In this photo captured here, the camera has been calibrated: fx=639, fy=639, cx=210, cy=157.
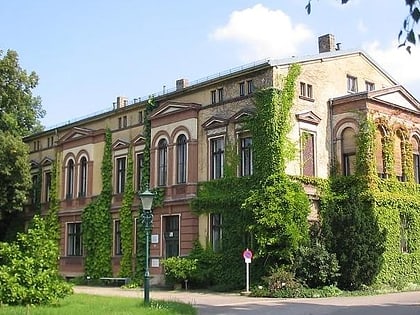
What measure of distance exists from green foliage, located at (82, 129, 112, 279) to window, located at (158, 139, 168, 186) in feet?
16.8

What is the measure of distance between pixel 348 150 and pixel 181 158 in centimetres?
892

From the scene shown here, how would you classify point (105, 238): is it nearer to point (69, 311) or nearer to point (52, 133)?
point (52, 133)

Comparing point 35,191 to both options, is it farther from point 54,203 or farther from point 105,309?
point 105,309

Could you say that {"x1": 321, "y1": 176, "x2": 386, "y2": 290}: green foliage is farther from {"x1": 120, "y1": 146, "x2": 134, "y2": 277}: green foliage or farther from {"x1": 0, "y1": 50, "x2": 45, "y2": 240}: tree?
{"x1": 0, "y1": 50, "x2": 45, "y2": 240}: tree

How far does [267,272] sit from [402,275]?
26.3 ft

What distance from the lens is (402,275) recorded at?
32.6m

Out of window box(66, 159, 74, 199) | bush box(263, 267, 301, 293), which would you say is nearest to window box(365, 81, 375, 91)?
bush box(263, 267, 301, 293)

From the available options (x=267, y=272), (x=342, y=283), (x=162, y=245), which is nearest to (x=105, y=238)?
(x=162, y=245)

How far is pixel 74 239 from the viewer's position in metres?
42.7

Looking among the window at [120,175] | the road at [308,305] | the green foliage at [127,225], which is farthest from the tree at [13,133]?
the road at [308,305]

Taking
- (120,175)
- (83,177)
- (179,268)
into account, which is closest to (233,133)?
(179,268)

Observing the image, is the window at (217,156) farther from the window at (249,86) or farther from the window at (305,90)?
the window at (305,90)

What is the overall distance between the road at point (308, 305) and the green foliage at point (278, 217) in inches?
111

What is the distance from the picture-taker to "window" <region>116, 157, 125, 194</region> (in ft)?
129
